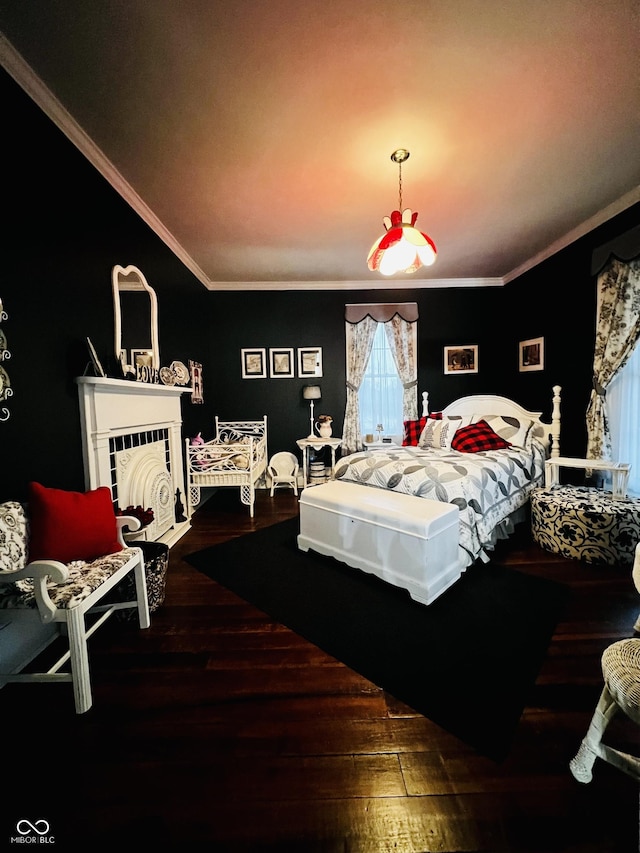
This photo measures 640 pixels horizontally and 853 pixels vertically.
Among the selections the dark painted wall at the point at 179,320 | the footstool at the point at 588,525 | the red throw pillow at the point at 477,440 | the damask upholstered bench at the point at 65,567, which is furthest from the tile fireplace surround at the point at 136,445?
the footstool at the point at 588,525

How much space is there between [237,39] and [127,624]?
313 centimetres

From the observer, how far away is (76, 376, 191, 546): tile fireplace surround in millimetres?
2193

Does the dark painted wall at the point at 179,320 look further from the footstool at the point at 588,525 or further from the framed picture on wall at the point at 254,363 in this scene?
the footstool at the point at 588,525

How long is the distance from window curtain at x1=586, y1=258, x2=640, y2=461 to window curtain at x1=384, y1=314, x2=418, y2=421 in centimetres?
214

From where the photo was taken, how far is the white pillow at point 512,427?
365 centimetres

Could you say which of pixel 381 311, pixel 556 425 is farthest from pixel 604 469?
pixel 381 311

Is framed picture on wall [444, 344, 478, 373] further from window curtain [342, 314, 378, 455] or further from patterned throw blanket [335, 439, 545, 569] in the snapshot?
patterned throw blanket [335, 439, 545, 569]

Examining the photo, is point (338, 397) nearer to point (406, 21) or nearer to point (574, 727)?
point (406, 21)

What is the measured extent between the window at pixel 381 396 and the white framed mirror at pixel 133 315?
3.00 metres

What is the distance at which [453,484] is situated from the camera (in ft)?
8.43

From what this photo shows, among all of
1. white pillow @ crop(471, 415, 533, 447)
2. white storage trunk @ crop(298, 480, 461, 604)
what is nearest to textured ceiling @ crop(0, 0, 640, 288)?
white pillow @ crop(471, 415, 533, 447)

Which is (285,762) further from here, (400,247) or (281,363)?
(281,363)

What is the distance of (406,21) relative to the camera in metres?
1.44

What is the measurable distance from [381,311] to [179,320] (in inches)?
111
